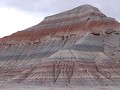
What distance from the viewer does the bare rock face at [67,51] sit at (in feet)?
341

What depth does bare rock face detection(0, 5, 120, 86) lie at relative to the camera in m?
104

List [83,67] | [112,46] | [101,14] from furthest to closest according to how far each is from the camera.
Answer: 1. [101,14]
2. [112,46]
3. [83,67]

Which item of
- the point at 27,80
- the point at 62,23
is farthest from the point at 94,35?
the point at 27,80

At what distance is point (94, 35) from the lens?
119250 millimetres

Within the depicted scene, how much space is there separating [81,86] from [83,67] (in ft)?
29.8

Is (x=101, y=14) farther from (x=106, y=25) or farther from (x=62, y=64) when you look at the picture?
(x=62, y=64)

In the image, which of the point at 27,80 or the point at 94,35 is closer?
the point at 27,80

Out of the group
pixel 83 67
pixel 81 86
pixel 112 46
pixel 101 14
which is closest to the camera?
pixel 81 86

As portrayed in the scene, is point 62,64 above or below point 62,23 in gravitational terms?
below

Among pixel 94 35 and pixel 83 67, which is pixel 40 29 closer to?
pixel 94 35

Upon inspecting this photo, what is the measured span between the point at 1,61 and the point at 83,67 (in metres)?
36.7

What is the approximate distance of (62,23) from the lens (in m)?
132

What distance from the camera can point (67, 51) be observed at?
11244 centimetres

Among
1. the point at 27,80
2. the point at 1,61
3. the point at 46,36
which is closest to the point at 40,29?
the point at 46,36
